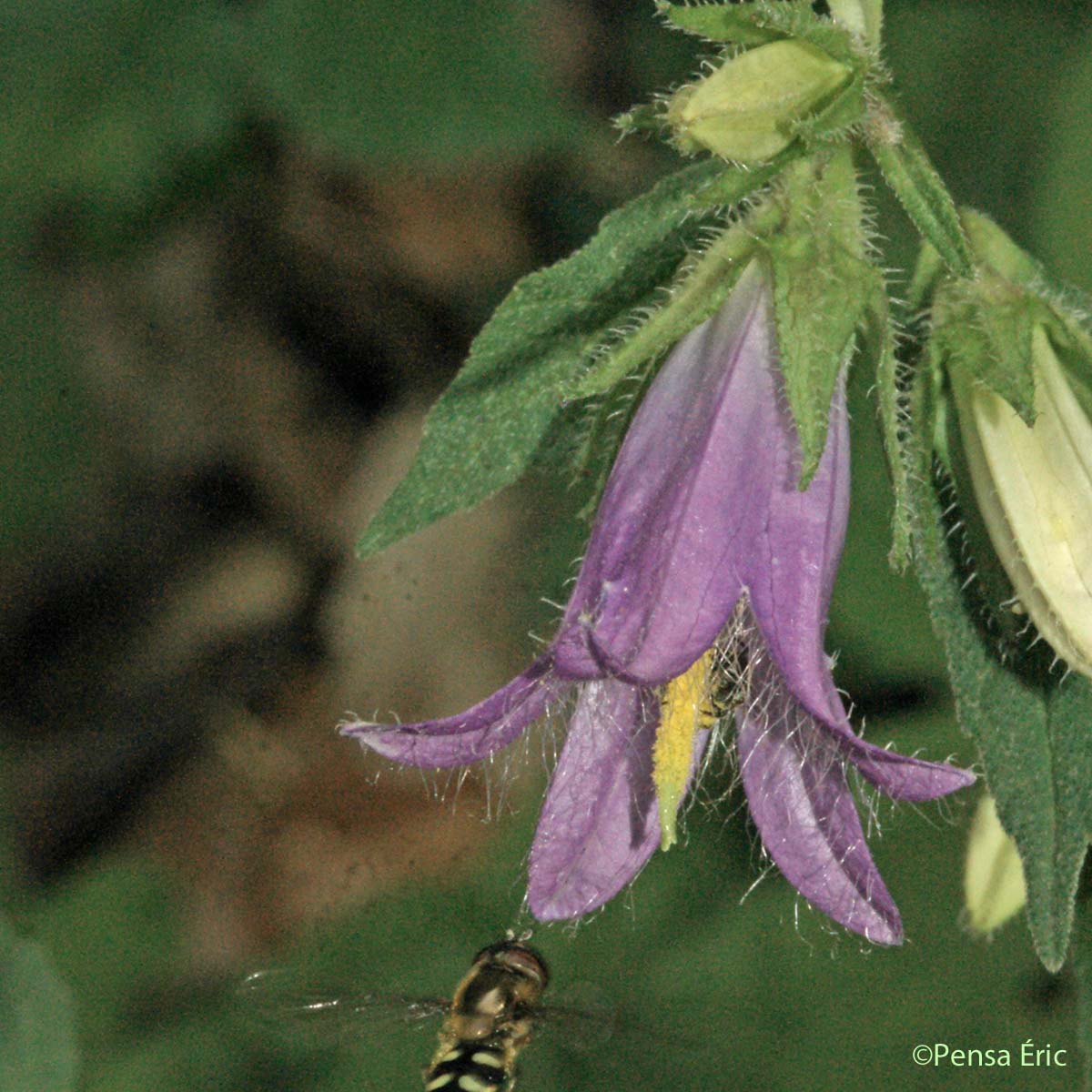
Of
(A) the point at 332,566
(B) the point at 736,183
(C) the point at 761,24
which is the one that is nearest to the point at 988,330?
(B) the point at 736,183

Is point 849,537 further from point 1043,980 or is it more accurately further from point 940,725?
point 1043,980

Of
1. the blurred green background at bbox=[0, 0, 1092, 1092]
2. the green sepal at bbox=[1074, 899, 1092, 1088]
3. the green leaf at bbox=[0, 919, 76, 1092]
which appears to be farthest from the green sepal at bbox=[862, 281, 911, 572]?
the green leaf at bbox=[0, 919, 76, 1092]

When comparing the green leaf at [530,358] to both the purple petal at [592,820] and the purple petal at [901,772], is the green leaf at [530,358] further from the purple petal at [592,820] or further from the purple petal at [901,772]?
the purple petal at [901,772]

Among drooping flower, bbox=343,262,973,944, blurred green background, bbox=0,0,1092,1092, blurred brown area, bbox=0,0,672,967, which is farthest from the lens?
blurred brown area, bbox=0,0,672,967

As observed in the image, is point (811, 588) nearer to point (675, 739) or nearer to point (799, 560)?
point (799, 560)

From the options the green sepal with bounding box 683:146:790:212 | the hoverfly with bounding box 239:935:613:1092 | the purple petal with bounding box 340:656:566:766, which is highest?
the green sepal with bounding box 683:146:790:212

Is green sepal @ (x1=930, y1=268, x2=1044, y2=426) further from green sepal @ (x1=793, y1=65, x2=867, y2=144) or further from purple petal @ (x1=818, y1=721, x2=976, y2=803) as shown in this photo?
purple petal @ (x1=818, y1=721, x2=976, y2=803)
